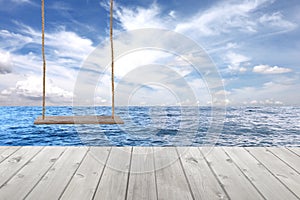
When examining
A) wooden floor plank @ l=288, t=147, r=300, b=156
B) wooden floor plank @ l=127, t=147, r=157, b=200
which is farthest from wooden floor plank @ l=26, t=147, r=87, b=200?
wooden floor plank @ l=288, t=147, r=300, b=156

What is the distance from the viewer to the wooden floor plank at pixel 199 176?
1251 millimetres

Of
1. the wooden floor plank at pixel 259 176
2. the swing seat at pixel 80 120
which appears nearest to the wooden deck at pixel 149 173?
the wooden floor plank at pixel 259 176

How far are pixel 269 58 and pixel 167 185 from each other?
27.7 ft

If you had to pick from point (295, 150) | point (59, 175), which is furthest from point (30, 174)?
point (295, 150)

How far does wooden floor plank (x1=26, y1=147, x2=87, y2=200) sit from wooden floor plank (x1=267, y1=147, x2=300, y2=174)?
54.9 inches

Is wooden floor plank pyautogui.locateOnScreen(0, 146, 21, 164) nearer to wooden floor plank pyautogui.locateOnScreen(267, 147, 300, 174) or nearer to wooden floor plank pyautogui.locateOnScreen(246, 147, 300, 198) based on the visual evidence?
wooden floor plank pyautogui.locateOnScreen(246, 147, 300, 198)

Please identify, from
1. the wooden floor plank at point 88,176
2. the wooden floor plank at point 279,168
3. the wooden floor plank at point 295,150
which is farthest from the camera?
the wooden floor plank at point 295,150

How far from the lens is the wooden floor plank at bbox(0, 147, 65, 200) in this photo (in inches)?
48.8

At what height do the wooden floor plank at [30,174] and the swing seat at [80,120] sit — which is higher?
the swing seat at [80,120]

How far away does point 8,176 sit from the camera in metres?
1.46

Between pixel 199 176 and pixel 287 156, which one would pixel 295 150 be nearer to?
pixel 287 156

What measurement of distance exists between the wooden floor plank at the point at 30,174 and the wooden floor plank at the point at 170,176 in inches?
26.1

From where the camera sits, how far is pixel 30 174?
1.48 meters

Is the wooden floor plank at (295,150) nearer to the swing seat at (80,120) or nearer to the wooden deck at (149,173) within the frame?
the wooden deck at (149,173)
